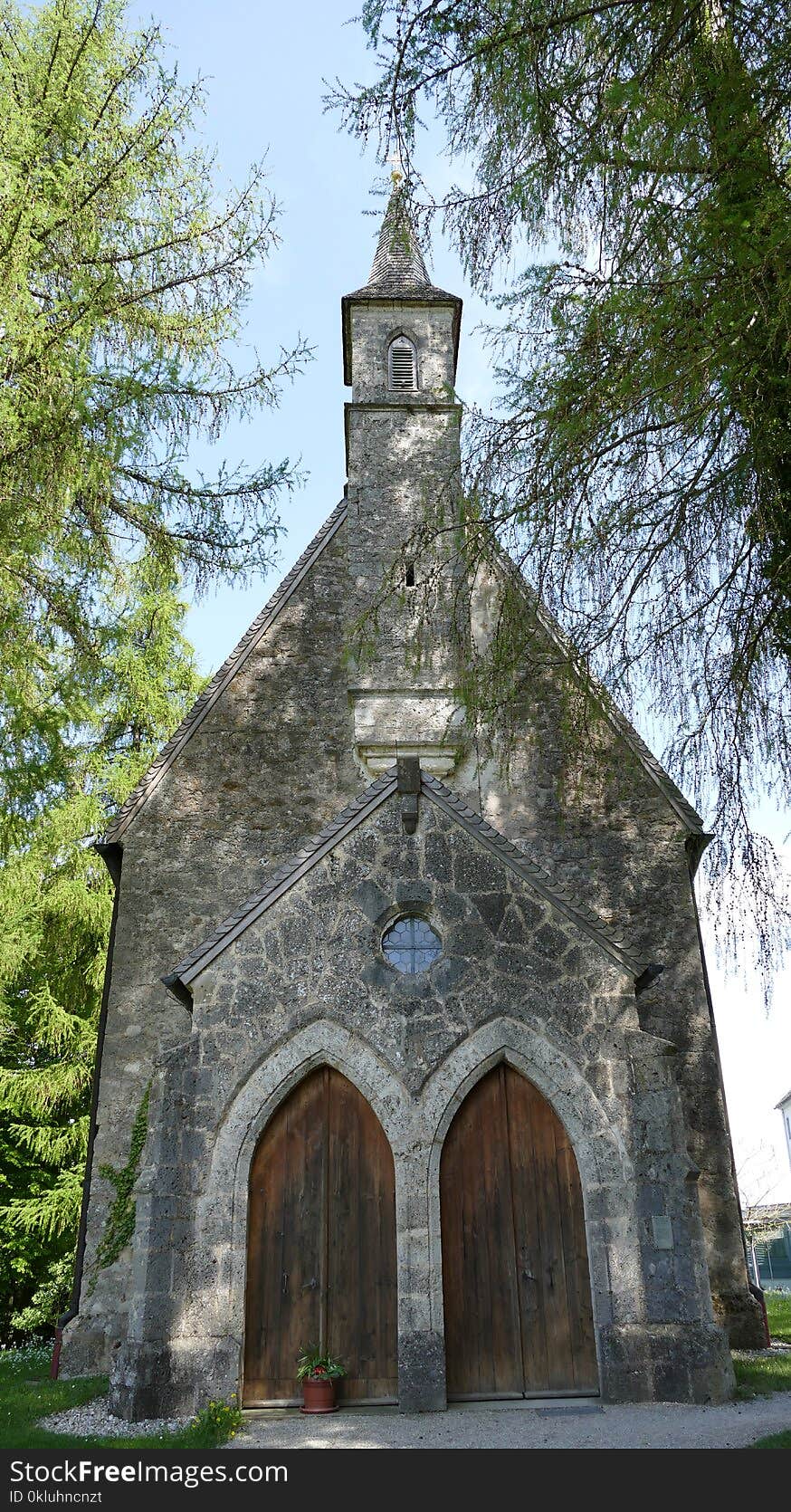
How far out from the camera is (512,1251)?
8695 mm

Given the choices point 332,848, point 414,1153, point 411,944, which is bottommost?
point 414,1153

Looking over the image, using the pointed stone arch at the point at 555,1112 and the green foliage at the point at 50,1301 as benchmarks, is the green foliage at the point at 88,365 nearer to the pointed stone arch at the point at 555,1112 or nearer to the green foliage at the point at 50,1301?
the pointed stone arch at the point at 555,1112

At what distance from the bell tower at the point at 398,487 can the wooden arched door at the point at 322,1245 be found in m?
3.59

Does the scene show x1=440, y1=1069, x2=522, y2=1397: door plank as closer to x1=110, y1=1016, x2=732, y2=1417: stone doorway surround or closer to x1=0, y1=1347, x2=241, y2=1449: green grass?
x1=110, y1=1016, x2=732, y2=1417: stone doorway surround

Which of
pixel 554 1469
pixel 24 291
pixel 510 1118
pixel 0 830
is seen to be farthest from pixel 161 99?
pixel 554 1469

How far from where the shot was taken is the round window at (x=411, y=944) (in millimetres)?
9281

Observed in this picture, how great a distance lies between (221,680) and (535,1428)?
8.29m

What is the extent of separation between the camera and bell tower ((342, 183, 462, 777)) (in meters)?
12.1

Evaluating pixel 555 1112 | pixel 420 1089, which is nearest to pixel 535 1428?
pixel 555 1112

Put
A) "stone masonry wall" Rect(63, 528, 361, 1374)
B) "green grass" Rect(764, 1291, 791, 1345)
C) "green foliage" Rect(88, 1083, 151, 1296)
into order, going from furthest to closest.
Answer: "green grass" Rect(764, 1291, 791, 1345), "stone masonry wall" Rect(63, 528, 361, 1374), "green foliage" Rect(88, 1083, 151, 1296)

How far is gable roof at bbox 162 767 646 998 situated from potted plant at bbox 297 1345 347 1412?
3031mm

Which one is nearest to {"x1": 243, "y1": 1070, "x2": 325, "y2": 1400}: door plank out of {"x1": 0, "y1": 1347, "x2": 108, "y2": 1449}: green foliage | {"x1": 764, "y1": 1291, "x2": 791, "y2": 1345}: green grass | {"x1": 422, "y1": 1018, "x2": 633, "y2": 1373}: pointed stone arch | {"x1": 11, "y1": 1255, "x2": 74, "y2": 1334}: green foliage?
{"x1": 422, "y1": 1018, "x2": 633, "y2": 1373}: pointed stone arch

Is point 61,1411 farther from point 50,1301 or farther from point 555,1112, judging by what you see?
point 50,1301

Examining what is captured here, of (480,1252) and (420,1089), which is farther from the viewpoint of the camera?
(420,1089)
